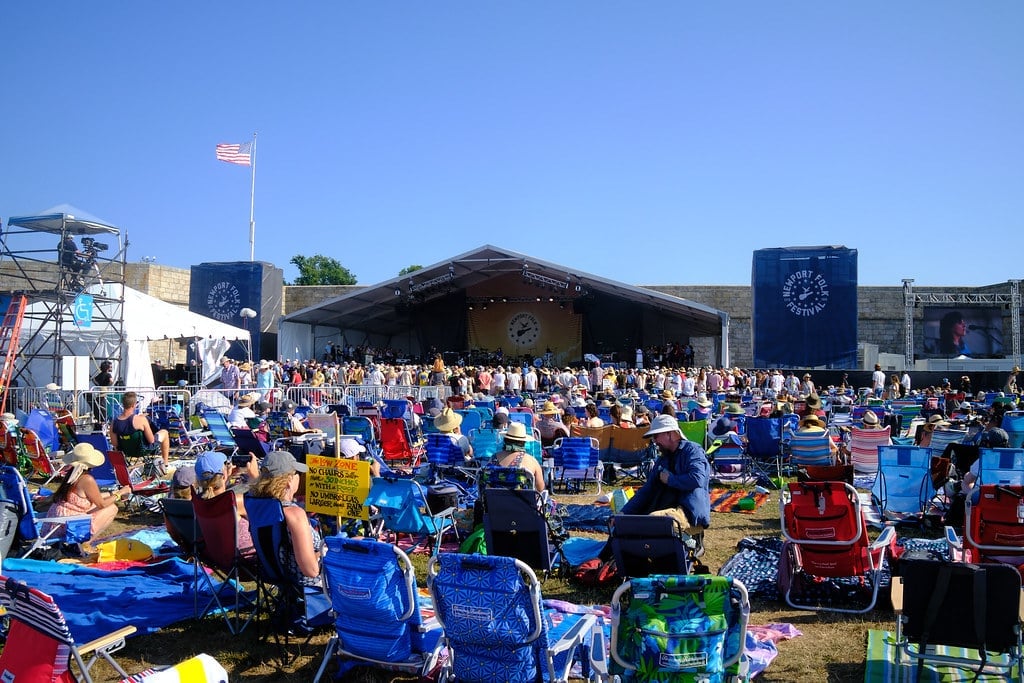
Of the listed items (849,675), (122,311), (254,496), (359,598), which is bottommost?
(849,675)

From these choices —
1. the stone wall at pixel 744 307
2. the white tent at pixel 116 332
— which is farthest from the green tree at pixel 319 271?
the white tent at pixel 116 332

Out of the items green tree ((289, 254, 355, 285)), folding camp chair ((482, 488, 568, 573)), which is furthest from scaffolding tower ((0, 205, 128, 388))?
green tree ((289, 254, 355, 285))

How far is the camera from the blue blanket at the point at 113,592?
450cm

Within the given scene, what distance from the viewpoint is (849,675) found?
3789 millimetres

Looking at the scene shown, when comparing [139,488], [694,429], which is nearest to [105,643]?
[139,488]

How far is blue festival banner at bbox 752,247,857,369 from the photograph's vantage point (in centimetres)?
2630

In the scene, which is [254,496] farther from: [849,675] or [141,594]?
[849,675]

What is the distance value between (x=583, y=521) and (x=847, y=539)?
9.97ft

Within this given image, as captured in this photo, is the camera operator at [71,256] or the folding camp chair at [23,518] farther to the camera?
the camera operator at [71,256]

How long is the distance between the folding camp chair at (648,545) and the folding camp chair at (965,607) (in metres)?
1.09

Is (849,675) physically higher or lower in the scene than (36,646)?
lower

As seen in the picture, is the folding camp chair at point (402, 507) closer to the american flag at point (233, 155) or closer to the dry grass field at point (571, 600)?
the dry grass field at point (571, 600)

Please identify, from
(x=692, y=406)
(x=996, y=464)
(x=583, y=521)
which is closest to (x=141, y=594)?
(x=583, y=521)

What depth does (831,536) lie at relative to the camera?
4672 millimetres
